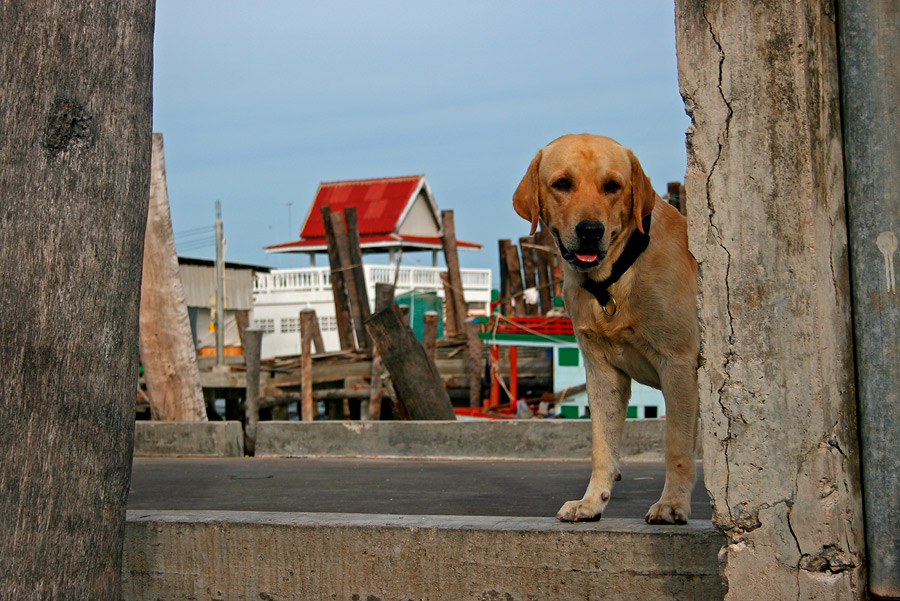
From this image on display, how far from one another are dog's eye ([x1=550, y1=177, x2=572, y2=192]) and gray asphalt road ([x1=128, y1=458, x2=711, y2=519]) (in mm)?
1812

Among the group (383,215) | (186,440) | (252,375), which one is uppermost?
(383,215)

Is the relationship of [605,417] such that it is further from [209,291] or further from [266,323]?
[209,291]

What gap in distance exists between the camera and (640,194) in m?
4.80

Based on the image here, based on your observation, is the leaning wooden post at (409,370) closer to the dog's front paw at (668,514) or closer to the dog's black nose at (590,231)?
the dog's black nose at (590,231)

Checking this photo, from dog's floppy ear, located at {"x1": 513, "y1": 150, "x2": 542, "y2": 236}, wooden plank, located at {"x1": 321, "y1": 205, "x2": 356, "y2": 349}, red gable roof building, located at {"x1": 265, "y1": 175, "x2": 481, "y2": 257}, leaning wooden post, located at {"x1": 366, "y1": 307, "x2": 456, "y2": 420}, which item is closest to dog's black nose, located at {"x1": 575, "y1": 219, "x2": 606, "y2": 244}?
dog's floppy ear, located at {"x1": 513, "y1": 150, "x2": 542, "y2": 236}

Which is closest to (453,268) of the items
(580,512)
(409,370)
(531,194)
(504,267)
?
(504,267)

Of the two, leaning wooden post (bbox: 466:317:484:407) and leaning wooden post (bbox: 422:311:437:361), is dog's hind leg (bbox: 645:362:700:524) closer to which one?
leaning wooden post (bbox: 422:311:437:361)

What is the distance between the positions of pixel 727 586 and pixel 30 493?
2.51 m

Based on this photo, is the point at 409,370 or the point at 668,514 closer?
the point at 668,514

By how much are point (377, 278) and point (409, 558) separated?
3648 centimetres

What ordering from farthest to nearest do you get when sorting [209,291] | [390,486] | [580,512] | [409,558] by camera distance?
1. [209,291]
2. [390,486]
3. [580,512]
4. [409,558]

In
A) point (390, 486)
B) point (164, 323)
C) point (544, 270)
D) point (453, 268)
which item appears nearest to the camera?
point (390, 486)

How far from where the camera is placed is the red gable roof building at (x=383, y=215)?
4622 centimetres

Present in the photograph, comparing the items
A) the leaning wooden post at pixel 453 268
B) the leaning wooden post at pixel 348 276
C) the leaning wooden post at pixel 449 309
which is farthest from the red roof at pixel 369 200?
the leaning wooden post at pixel 348 276
